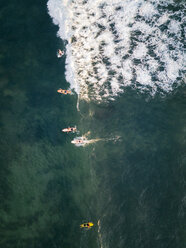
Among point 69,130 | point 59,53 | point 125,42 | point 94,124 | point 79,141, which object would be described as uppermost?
point 125,42

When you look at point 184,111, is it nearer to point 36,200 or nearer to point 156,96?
point 156,96

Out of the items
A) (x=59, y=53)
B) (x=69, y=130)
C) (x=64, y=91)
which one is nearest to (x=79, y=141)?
(x=69, y=130)

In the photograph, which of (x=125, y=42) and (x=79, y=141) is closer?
(x=79, y=141)

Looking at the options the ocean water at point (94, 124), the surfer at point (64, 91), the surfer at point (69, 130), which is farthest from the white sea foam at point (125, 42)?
the surfer at point (69, 130)

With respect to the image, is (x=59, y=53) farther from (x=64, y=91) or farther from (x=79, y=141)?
(x=79, y=141)

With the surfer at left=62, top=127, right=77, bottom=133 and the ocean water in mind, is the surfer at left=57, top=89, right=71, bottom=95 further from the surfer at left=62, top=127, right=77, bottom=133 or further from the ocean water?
the surfer at left=62, top=127, right=77, bottom=133

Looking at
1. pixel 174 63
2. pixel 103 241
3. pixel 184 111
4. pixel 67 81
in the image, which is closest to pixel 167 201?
pixel 103 241
